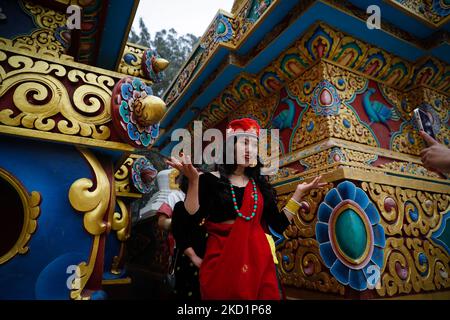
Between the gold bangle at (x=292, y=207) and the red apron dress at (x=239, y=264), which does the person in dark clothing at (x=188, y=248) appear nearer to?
the red apron dress at (x=239, y=264)

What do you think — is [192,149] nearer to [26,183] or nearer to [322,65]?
[322,65]

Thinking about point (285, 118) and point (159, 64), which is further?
point (285, 118)

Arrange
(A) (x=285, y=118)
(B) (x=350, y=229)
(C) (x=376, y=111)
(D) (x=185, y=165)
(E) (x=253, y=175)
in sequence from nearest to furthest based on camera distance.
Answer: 1. (D) (x=185, y=165)
2. (E) (x=253, y=175)
3. (B) (x=350, y=229)
4. (C) (x=376, y=111)
5. (A) (x=285, y=118)

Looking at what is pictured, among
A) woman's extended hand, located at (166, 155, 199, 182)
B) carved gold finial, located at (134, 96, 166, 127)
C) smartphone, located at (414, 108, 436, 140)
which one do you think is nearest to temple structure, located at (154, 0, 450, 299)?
smartphone, located at (414, 108, 436, 140)

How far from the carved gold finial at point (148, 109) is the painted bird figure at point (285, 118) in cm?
182

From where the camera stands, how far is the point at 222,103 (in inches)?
143

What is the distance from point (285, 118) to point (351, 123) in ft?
2.21

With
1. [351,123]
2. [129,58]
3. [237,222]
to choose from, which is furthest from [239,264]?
[351,123]

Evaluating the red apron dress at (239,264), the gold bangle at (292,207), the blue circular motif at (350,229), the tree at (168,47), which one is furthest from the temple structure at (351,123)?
the tree at (168,47)

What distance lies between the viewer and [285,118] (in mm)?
2859

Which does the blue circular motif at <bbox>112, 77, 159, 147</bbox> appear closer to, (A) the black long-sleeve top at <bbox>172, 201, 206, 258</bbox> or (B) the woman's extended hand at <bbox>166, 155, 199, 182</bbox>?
(B) the woman's extended hand at <bbox>166, 155, 199, 182</bbox>

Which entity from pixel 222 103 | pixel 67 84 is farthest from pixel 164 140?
pixel 67 84

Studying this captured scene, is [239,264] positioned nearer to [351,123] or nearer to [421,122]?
[421,122]

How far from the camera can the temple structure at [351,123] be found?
1987 mm
